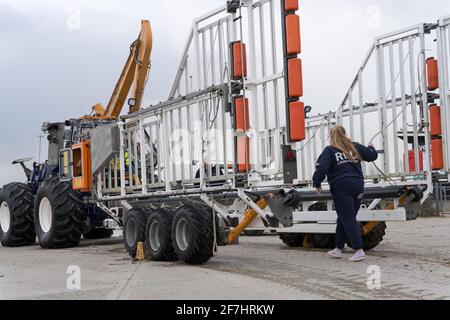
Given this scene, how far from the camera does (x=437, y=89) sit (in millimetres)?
→ 9016

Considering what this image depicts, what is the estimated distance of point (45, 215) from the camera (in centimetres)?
1341

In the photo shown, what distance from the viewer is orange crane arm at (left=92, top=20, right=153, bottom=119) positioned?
14.6m

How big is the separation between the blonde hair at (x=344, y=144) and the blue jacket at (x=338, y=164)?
→ 50 mm

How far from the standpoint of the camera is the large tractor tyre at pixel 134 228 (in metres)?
10.0

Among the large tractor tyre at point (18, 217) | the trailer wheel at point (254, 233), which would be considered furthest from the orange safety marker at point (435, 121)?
the large tractor tyre at point (18, 217)

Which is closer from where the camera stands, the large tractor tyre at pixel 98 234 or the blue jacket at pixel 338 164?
the blue jacket at pixel 338 164

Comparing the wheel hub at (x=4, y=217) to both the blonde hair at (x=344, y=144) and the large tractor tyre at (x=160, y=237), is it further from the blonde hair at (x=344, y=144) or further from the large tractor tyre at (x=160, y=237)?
the blonde hair at (x=344, y=144)

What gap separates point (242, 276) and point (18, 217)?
26.1 feet

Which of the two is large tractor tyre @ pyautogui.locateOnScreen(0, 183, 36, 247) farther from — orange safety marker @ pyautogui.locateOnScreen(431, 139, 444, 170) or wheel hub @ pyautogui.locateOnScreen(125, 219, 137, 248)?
orange safety marker @ pyautogui.locateOnScreen(431, 139, 444, 170)

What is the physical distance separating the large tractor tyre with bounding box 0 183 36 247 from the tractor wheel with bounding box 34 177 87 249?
43.5 inches

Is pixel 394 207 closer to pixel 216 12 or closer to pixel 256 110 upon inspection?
pixel 256 110

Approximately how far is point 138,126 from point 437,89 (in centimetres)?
493

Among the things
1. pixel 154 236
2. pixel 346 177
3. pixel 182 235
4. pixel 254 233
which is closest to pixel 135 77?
pixel 254 233

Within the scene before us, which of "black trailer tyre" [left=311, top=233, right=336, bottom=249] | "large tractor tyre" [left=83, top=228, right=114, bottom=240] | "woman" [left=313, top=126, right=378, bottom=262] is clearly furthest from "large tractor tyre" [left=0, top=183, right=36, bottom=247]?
"woman" [left=313, top=126, right=378, bottom=262]
